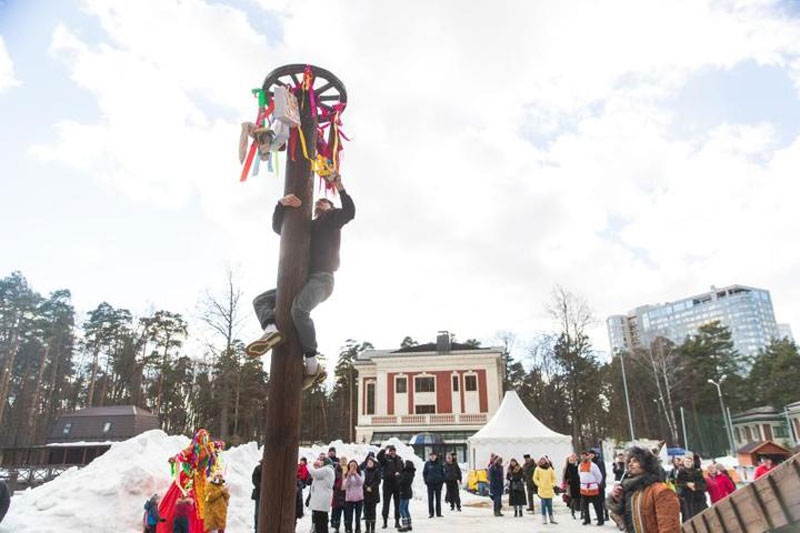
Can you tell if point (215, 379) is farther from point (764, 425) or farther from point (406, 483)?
point (764, 425)

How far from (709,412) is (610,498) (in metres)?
60.8

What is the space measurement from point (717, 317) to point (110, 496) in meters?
173

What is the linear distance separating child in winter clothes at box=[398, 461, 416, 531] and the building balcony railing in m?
30.8

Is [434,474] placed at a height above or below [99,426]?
below

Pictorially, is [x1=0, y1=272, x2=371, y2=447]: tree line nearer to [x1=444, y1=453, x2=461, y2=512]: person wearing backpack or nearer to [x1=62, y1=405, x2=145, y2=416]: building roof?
[x1=62, y1=405, x2=145, y2=416]: building roof

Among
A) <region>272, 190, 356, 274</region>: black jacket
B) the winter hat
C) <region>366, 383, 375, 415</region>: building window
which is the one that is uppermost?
<region>366, 383, 375, 415</region>: building window

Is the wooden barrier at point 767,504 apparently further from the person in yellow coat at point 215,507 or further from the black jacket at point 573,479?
the black jacket at point 573,479

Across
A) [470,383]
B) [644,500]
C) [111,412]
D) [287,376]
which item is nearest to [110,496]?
[287,376]

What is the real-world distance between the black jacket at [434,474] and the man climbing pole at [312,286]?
12036 millimetres

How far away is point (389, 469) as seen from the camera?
1209 cm

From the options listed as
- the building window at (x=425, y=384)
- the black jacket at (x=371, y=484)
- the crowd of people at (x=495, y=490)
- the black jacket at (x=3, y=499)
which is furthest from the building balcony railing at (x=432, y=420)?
the black jacket at (x=3, y=499)

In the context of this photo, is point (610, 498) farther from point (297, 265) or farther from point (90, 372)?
point (90, 372)

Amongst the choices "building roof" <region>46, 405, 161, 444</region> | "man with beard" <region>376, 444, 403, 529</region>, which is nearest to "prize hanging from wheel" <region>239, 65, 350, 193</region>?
"man with beard" <region>376, 444, 403, 529</region>

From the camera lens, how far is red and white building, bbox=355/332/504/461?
42250mm
